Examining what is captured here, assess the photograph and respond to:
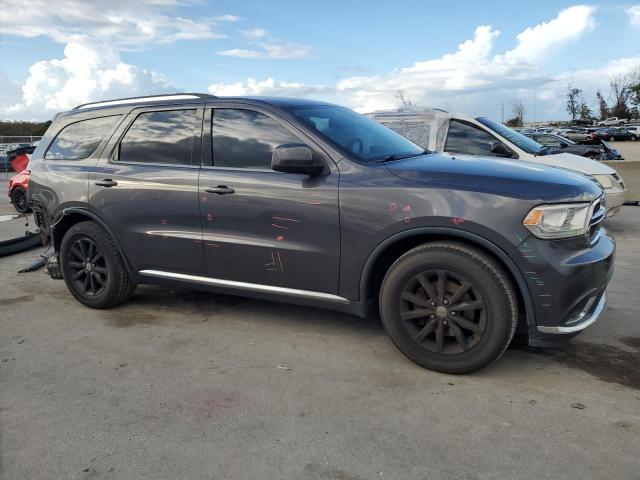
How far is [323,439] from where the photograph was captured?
109 inches

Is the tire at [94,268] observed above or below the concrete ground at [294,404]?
above

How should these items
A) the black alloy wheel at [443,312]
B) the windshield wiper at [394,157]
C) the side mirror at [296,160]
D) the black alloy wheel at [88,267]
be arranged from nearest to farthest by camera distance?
the black alloy wheel at [443,312] → the side mirror at [296,160] → the windshield wiper at [394,157] → the black alloy wheel at [88,267]

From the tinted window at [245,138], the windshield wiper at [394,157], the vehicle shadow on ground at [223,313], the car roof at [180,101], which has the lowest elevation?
the vehicle shadow on ground at [223,313]

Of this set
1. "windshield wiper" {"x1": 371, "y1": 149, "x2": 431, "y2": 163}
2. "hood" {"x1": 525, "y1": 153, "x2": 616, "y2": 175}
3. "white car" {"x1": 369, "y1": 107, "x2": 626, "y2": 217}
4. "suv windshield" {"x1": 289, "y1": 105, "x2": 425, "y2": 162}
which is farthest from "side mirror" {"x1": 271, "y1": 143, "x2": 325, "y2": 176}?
"hood" {"x1": 525, "y1": 153, "x2": 616, "y2": 175}

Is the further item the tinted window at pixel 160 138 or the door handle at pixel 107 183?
the door handle at pixel 107 183

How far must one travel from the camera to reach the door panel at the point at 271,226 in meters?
3.66

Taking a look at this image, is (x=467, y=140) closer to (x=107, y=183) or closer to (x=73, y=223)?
(x=107, y=183)

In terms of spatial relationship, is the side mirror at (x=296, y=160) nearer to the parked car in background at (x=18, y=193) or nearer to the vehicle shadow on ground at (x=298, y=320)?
the vehicle shadow on ground at (x=298, y=320)

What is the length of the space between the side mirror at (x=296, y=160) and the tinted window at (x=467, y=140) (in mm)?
4111

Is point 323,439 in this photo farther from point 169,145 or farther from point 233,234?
point 169,145

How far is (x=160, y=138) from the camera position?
443 cm

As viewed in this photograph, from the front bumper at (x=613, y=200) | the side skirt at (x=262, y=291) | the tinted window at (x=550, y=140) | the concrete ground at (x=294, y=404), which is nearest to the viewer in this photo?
the concrete ground at (x=294, y=404)

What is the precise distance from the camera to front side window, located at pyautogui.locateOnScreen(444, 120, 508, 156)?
287 inches

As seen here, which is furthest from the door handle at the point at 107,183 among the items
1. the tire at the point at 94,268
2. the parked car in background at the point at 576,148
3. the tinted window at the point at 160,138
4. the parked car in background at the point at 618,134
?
the parked car in background at the point at 618,134
